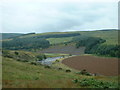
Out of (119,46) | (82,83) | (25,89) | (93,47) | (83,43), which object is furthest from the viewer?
(83,43)

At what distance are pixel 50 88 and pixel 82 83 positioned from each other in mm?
4233

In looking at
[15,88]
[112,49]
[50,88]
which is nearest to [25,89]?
[15,88]

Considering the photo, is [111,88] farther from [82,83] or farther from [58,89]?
[58,89]

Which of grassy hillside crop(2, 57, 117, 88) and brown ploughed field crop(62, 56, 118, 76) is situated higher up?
grassy hillside crop(2, 57, 117, 88)

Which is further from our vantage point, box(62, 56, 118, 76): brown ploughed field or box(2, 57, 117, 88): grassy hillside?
box(62, 56, 118, 76): brown ploughed field

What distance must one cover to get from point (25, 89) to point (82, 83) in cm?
582

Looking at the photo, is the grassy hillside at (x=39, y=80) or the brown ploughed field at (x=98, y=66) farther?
the brown ploughed field at (x=98, y=66)

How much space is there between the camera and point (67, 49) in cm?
19700

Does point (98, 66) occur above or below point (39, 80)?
below

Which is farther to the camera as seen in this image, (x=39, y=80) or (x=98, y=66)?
(x=98, y=66)

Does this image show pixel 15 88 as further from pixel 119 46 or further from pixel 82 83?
pixel 119 46

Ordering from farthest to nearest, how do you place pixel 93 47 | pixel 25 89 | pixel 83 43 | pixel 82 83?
pixel 83 43 < pixel 93 47 < pixel 82 83 < pixel 25 89

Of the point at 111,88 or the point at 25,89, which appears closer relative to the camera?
the point at 25,89

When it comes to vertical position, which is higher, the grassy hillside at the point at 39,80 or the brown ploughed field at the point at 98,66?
the grassy hillside at the point at 39,80
